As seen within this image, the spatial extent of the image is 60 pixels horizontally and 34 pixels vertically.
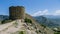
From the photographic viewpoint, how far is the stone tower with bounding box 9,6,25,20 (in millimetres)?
28297

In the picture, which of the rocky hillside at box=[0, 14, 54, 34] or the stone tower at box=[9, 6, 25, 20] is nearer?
the rocky hillside at box=[0, 14, 54, 34]

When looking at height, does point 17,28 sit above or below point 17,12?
below

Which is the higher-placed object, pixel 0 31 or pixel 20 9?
pixel 20 9

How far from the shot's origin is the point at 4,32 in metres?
19.2

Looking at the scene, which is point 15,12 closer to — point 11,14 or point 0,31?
point 11,14

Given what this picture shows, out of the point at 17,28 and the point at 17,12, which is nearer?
the point at 17,28

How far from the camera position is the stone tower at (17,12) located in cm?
2830

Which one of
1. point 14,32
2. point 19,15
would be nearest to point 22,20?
point 19,15

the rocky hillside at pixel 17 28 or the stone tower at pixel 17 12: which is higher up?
the stone tower at pixel 17 12

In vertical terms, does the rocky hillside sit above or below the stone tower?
below

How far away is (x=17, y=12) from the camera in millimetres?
28422

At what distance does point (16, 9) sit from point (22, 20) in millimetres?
1937

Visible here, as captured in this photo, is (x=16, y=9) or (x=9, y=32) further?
(x=16, y=9)

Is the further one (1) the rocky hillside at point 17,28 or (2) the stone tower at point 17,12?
(2) the stone tower at point 17,12
